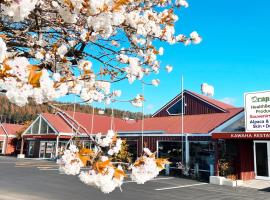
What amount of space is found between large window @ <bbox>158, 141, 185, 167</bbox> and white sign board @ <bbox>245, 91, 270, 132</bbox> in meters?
6.11

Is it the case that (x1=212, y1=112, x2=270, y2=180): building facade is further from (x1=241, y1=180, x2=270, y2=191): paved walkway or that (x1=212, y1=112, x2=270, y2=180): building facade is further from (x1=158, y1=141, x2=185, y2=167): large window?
(x1=158, y1=141, x2=185, y2=167): large window

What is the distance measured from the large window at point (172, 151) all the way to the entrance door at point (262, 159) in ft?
16.2

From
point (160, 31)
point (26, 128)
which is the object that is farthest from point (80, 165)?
point (26, 128)

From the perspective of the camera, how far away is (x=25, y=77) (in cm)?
225

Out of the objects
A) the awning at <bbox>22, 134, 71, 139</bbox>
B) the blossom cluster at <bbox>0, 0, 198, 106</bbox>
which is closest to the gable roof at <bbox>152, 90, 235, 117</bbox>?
the awning at <bbox>22, 134, 71, 139</bbox>

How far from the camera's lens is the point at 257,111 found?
63.3 feet

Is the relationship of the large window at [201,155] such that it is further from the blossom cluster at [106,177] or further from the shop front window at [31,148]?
the shop front window at [31,148]

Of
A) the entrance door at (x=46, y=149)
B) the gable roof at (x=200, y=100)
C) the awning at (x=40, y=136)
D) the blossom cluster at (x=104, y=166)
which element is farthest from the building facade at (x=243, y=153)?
the entrance door at (x=46, y=149)

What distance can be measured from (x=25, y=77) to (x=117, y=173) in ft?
4.15

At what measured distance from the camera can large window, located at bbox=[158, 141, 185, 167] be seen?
24.5m

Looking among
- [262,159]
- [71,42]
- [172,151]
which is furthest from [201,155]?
[71,42]

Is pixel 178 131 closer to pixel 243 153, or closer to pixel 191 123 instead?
pixel 191 123

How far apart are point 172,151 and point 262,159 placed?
21.1ft

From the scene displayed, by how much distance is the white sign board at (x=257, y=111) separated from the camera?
18.7m
